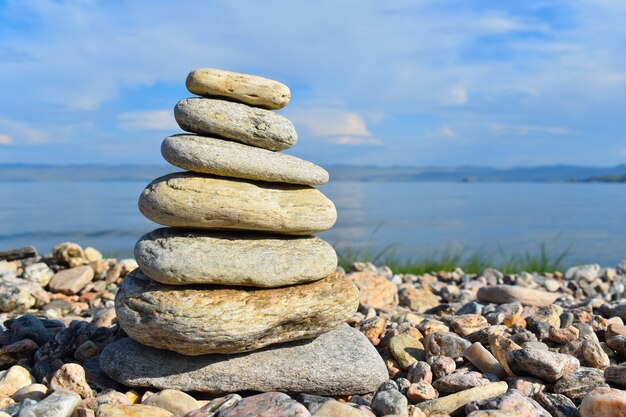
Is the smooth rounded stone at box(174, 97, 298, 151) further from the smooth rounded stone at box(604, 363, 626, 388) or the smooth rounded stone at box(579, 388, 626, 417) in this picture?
the smooth rounded stone at box(604, 363, 626, 388)

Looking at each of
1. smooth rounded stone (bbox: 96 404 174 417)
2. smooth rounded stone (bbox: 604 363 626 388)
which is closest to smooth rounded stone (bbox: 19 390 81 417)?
smooth rounded stone (bbox: 96 404 174 417)

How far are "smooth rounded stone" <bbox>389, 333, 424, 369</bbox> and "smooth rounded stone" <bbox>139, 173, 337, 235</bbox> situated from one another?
56.1 inches

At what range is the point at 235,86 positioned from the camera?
599 cm

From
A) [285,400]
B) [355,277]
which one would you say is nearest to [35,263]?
[355,277]

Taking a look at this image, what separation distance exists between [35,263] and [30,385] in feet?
19.8

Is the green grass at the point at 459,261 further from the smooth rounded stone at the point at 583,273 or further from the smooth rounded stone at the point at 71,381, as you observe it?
the smooth rounded stone at the point at 71,381

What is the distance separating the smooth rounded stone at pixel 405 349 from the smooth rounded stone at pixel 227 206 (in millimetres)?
1426

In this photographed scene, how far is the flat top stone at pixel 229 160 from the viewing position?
5.68 metres

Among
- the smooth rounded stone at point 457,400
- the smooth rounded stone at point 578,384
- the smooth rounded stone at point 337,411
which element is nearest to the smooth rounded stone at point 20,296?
the smooth rounded stone at point 337,411

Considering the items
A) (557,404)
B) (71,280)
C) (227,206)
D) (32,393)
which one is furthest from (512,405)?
(71,280)

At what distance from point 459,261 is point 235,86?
10.3 metres

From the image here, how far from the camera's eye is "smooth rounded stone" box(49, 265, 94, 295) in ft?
33.8

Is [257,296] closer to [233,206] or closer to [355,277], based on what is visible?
[233,206]

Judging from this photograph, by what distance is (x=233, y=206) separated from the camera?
5574mm
